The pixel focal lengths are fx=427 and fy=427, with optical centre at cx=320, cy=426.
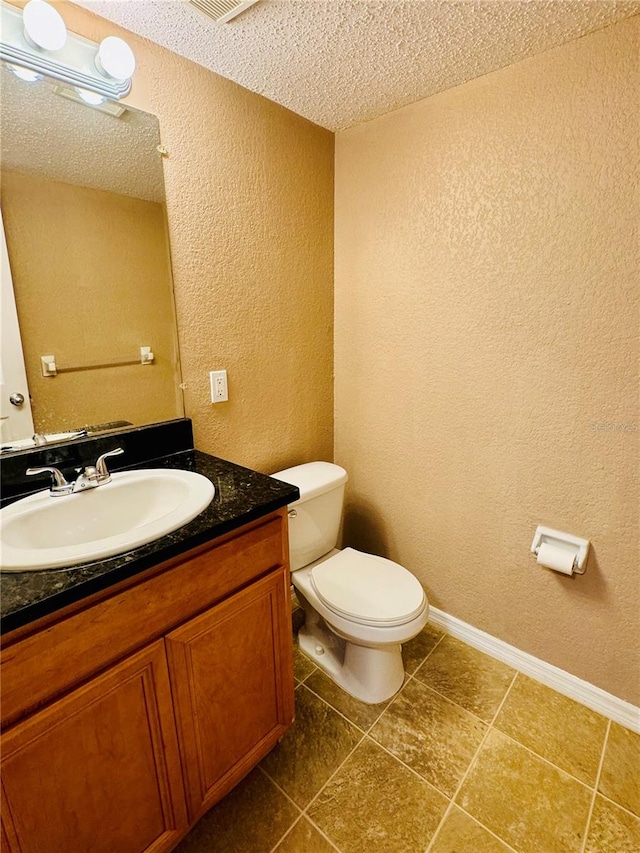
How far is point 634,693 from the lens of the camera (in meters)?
1.45

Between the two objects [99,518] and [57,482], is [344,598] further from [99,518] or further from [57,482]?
[57,482]

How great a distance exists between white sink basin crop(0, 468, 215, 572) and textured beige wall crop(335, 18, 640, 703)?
3.34 ft

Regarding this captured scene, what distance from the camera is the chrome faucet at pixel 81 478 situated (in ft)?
3.73

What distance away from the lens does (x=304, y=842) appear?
1.15 metres

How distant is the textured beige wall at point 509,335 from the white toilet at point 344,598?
1.13 ft

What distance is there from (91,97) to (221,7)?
0.43 metres

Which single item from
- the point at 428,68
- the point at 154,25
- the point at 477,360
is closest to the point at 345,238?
the point at 428,68

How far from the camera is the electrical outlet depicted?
5.22 feet

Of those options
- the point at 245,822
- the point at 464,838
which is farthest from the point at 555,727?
the point at 245,822

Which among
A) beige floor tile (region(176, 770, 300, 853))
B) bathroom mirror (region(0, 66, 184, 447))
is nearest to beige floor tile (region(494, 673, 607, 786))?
beige floor tile (region(176, 770, 300, 853))

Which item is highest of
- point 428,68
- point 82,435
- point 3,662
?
point 428,68

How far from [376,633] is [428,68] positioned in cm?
185

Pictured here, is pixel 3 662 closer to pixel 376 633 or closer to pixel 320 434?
pixel 376 633

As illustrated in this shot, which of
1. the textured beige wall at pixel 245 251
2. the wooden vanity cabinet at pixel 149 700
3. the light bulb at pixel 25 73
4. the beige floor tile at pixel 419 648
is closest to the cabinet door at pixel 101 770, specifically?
the wooden vanity cabinet at pixel 149 700
